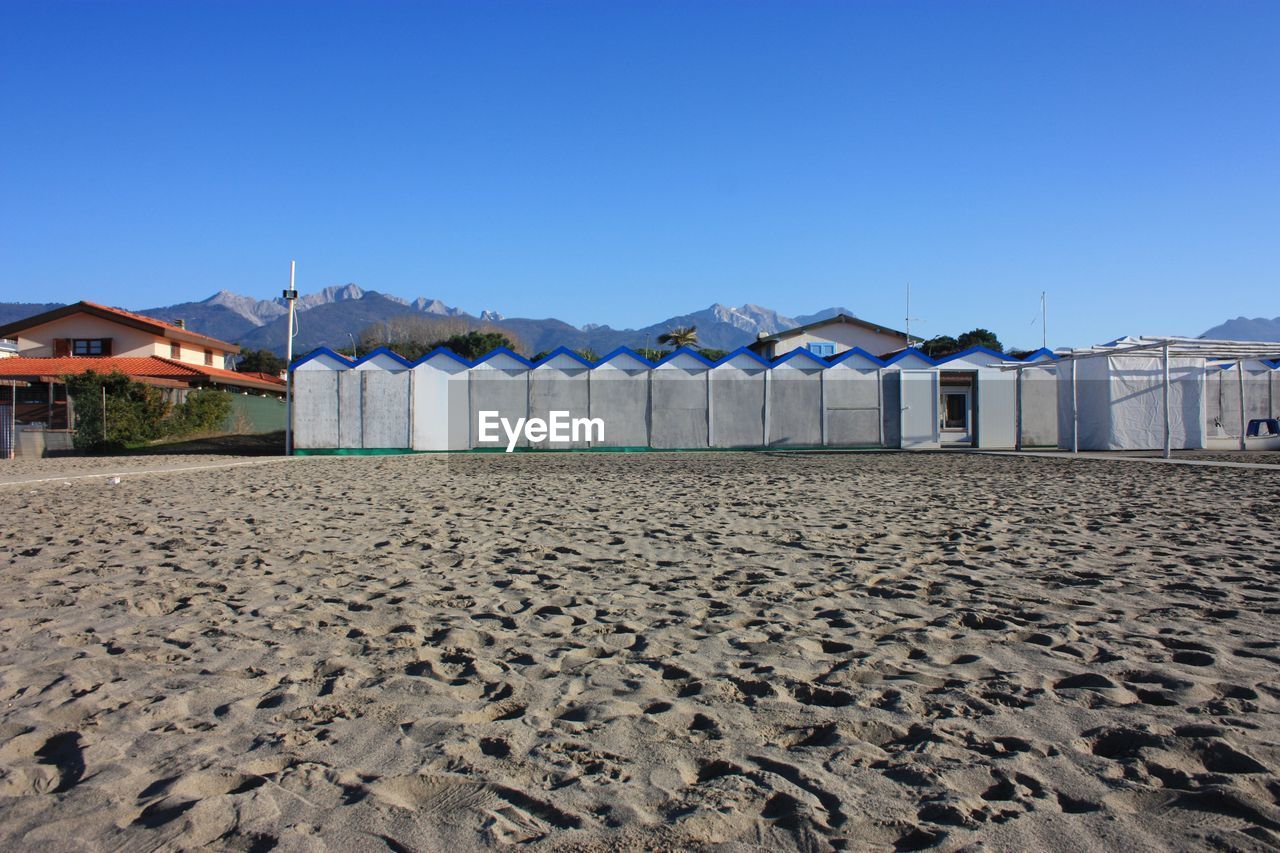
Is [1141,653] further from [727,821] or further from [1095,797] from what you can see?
[727,821]

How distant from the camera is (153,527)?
8023 millimetres

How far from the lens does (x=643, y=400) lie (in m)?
24.1

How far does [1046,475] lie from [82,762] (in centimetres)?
1439

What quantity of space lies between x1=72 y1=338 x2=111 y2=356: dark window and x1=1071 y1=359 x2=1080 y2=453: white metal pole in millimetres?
39321

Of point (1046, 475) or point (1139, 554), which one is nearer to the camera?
point (1139, 554)

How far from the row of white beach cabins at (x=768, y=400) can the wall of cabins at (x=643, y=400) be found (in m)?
0.03

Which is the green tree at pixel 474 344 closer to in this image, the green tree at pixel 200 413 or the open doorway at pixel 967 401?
the green tree at pixel 200 413

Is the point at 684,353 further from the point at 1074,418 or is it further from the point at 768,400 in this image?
the point at 1074,418

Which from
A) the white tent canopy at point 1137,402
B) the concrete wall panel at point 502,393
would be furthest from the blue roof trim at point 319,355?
the white tent canopy at point 1137,402

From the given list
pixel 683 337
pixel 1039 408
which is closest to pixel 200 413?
pixel 1039 408

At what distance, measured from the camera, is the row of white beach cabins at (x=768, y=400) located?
76.1ft

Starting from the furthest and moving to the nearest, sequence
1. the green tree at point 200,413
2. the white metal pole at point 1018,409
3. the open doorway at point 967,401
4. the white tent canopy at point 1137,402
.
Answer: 1. the green tree at point 200,413
2. the open doorway at point 967,401
3. the white metal pole at point 1018,409
4. the white tent canopy at point 1137,402

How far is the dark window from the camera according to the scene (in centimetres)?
3862

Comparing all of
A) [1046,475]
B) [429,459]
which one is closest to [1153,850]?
[1046,475]
